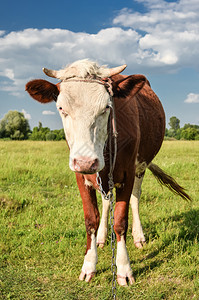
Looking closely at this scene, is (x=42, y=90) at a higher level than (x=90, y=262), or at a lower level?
higher

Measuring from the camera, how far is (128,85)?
296 centimetres

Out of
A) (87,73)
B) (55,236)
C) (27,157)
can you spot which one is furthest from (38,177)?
(87,73)

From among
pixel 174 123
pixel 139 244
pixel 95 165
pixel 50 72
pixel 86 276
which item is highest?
pixel 174 123

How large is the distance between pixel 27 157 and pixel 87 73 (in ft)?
24.8

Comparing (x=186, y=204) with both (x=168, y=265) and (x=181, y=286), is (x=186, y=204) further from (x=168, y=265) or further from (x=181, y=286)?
(x=181, y=286)

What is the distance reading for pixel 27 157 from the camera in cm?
988

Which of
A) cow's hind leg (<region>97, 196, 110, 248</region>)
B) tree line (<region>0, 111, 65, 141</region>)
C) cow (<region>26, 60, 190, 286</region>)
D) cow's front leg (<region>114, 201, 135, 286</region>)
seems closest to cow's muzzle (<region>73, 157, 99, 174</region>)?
cow (<region>26, 60, 190, 286</region>)

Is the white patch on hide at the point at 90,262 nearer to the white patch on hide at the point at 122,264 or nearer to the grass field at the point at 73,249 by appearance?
the grass field at the point at 73,249

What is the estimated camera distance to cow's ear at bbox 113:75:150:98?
290cm

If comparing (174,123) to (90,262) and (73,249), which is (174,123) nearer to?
(73,249)

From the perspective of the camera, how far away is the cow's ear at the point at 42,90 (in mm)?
2944

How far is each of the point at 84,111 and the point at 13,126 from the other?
71.4 meters

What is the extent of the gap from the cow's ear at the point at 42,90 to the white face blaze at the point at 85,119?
0.34 m

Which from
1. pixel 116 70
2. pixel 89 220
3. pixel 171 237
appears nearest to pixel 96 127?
pixel 116 70
